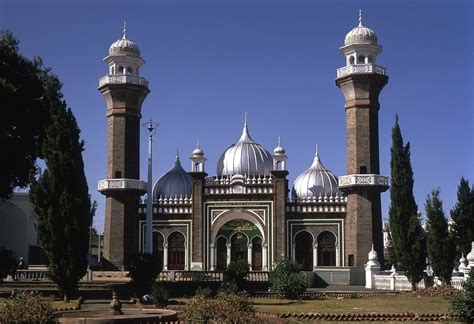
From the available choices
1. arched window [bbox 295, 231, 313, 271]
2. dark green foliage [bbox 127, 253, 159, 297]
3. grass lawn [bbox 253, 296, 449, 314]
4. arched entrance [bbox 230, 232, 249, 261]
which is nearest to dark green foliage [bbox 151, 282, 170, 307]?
grass lawn [bbox 253, 296, 449, 314]

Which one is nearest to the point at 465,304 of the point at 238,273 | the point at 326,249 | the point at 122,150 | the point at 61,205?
the point at 61,205

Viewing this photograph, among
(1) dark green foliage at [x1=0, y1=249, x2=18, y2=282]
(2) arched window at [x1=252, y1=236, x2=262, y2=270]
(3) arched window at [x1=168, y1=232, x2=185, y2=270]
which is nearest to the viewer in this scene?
(1) dark green foliage at [x1=0, y1=249, x2=18, y2=282]

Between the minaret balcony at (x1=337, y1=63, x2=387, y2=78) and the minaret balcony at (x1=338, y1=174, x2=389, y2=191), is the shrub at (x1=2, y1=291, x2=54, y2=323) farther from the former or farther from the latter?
the minaret balcony at (x1=337, y1=63, x2=387, y2=78)

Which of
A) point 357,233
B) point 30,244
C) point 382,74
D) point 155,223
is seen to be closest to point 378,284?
→ point 357,233

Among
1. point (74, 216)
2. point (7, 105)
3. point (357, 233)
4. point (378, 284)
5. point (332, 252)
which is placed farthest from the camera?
point (332, 252)

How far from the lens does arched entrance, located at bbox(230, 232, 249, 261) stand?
58531 millimetres

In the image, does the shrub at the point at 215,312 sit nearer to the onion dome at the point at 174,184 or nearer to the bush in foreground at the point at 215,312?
the bush in foreground at the point at 215,312

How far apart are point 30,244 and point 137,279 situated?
104 feet

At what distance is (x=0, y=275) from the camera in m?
34.9

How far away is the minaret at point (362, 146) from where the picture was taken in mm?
53406

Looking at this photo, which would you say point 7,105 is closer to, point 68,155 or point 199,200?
point 68,155

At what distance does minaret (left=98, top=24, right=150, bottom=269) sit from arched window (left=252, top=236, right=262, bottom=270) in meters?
9.04

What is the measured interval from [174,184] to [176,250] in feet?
19.4

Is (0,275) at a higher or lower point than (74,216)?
lower
